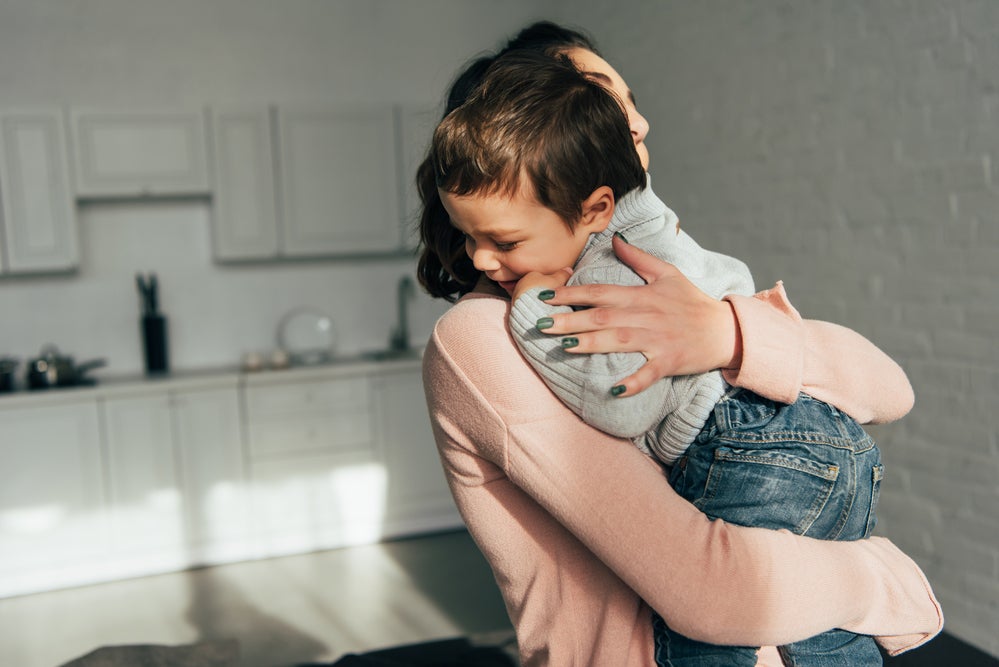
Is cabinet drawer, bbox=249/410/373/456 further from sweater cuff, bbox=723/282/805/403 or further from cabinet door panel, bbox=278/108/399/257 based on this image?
sweater cuff, bbox=723/282/805/403

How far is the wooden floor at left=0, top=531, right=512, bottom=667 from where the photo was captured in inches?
138

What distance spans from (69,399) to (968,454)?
13.2 ft

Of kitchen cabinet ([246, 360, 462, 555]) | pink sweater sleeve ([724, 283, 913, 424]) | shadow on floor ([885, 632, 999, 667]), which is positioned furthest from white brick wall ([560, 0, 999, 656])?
kitchen cabinet ([246, 360, 462, 555])

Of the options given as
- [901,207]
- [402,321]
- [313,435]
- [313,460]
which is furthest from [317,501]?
[901,207]

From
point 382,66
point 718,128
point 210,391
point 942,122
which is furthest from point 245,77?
point 942,122

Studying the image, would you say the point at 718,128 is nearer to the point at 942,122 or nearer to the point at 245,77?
the point at 942,122

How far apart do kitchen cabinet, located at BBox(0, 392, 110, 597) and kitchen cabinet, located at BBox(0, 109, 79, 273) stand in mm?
799

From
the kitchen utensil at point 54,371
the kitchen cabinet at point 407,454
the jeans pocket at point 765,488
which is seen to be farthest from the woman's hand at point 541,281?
the kitchen utensil at point 54,371

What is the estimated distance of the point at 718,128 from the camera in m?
4.02

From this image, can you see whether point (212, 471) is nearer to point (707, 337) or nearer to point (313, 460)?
point (313, 460)

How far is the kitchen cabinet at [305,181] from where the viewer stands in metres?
4.67

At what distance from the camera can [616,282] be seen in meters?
1.07

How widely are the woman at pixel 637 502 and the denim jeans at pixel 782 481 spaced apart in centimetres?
3

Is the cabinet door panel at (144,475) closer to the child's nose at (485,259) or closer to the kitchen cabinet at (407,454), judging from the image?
the kitchen cabinet at (407,454)
